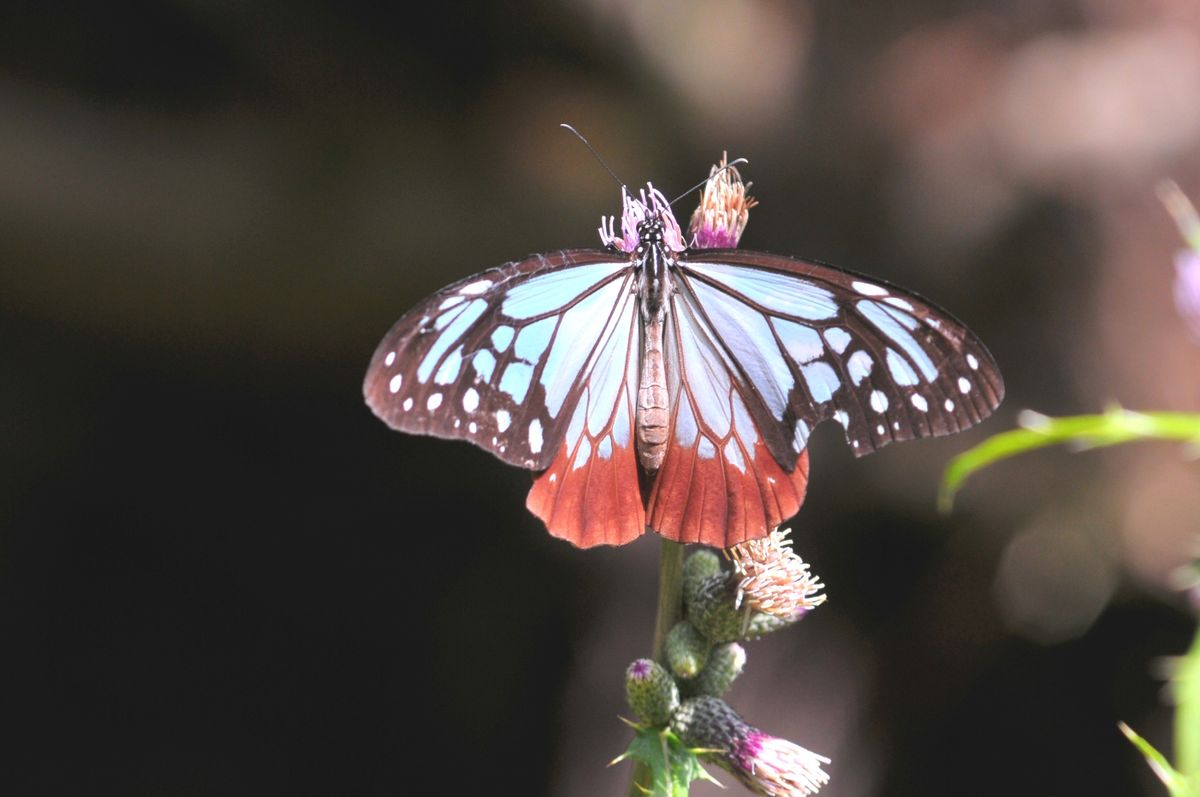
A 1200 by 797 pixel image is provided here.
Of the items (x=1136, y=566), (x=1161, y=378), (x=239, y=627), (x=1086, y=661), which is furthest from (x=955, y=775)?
(x=239, y=627)

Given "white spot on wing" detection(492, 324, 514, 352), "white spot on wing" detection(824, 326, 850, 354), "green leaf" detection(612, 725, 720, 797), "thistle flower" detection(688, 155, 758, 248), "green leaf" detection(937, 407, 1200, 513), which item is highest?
"thistle flower" detection(688, 155, 758, 248)

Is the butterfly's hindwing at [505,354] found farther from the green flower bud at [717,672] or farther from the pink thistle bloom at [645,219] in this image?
the green flower bud at [717,672]

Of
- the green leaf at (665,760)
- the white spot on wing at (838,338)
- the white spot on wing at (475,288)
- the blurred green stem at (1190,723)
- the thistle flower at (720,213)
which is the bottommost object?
the green leaf at (665,760)

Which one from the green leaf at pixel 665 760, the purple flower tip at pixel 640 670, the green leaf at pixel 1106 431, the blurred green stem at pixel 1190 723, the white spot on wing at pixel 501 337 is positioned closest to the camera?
the blurred green stem at pixel 1190 723

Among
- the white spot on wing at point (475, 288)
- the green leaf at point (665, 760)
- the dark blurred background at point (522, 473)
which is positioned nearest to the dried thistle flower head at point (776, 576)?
the green leaf at point (665, 760)

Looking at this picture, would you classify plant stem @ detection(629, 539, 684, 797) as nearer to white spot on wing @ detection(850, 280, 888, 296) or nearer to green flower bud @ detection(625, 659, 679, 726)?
green flower bud @ detection(625, 659, 679, 726)

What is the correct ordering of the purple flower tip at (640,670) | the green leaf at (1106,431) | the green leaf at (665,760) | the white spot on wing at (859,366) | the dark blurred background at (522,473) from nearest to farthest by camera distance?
the green leaf at (1106,431), the green leaf at (665,760), the purple flower tip at (640,670), the white spot on wing at (859,366), the dark blurred background at (522,473)

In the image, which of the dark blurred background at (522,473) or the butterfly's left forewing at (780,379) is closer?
the butterfly's left forewing at (780,379)

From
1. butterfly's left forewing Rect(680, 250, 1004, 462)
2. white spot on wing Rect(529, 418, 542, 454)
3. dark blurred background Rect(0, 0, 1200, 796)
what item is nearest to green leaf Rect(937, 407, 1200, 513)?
butterfly's left forewing Rect(680, 250, 1004, 462)
